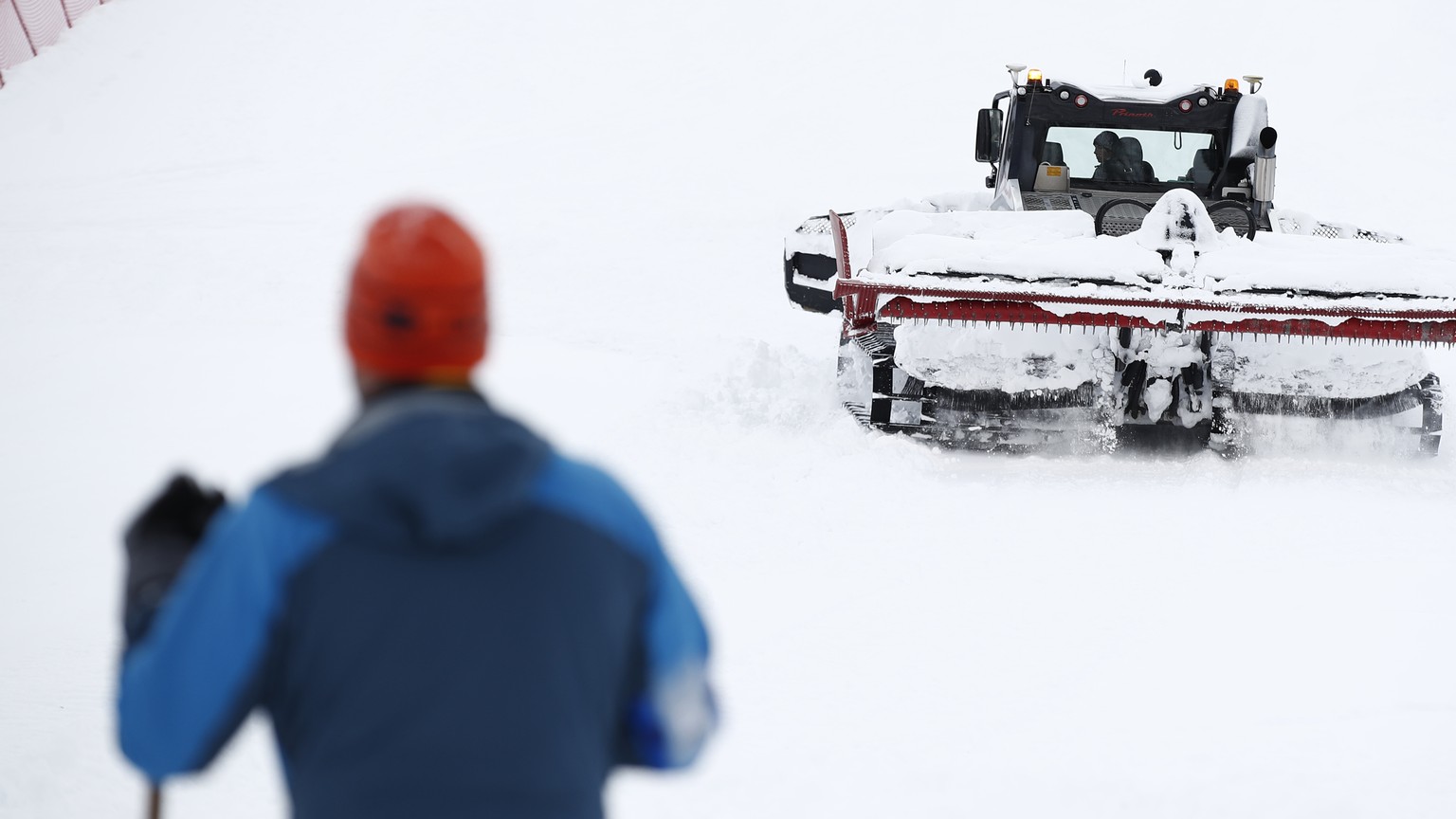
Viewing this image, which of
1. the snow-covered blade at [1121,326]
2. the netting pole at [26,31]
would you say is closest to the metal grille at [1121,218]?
the snow-covered blade at [1121,326]

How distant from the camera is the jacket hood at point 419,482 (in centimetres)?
121

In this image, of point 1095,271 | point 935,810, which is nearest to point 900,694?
point 935,810


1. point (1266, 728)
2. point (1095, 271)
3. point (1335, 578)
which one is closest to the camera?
point (1266, 728)

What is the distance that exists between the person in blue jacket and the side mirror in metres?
7.15

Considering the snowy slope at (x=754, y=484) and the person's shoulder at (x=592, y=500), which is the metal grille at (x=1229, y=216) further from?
the person's shoulder at (x=592, y=500)

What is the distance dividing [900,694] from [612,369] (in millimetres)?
4926

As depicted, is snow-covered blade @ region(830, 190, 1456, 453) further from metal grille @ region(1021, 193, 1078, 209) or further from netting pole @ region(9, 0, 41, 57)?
netting pole @ region(9, 0, 41, 57)

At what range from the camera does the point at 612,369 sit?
827cm

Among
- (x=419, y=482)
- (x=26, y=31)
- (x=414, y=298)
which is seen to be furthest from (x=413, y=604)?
(x=26, y=31)

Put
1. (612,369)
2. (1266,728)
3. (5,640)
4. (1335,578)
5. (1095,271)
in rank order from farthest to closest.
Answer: (612,369), (1095,271), (1335,578), (5,640), (1266,728)

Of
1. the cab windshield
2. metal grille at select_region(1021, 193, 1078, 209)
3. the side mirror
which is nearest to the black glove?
metal grille at select_region(1021, 193, 1078, 209)

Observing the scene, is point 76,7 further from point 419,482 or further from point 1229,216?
point 419,482

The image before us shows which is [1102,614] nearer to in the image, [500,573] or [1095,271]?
[1095,271]

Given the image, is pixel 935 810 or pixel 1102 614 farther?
pixel 1102 614
